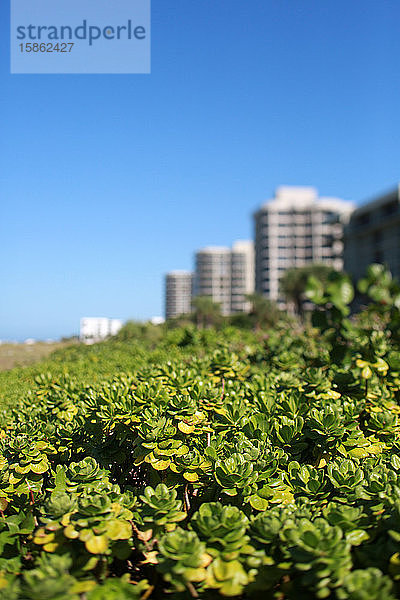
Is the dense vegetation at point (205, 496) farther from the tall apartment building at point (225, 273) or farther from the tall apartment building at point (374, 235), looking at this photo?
the tall apartment building at point (225, 273)

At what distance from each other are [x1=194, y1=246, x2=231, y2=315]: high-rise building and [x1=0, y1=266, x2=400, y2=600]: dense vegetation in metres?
109

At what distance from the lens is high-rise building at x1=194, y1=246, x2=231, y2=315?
11344 cm

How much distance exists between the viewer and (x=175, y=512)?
162 centimetres

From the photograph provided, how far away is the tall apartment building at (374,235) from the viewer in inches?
2103

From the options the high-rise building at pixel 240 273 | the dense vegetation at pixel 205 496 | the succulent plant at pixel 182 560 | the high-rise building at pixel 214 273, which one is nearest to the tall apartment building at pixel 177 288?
the high-rise building at pixel 214 273

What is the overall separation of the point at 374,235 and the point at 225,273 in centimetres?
5904

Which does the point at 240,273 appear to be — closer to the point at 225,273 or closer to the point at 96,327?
the point at 225,273

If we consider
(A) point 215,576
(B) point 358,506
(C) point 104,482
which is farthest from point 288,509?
(C) point 104,482

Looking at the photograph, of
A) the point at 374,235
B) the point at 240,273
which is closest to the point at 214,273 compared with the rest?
the point at 240,273

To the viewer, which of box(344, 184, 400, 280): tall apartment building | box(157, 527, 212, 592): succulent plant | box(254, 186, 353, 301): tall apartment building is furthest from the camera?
box(254, 186, 353, 301): tall apartment building

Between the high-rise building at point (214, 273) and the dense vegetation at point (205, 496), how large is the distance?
109249mm

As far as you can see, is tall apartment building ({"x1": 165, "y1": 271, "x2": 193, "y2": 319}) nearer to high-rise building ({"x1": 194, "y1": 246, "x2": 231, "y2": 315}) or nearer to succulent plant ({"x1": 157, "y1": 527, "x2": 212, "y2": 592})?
high-rise building ({"x1": 194, "y1": 246, "x2": 231, "y2": 315})

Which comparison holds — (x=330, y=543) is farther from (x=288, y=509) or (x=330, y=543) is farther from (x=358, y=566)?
(x=288, y=509)

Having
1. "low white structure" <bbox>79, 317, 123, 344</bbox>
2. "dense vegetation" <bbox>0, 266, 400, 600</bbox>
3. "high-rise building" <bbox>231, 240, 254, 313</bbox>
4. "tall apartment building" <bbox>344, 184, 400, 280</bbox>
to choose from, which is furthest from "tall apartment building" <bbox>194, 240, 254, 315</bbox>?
"dense vegetation" <bbox>0, 266, 400, 600</bbox>
